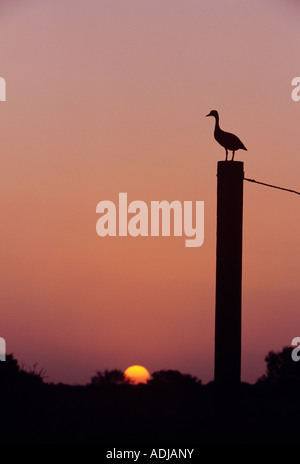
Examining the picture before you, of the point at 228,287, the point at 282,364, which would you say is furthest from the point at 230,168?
the point at 282,364

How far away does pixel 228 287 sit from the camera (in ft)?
32.1

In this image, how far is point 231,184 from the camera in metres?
10.0

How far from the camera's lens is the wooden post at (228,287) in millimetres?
9648

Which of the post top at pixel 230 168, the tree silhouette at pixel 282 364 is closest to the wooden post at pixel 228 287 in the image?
the post top at pixel 230 168

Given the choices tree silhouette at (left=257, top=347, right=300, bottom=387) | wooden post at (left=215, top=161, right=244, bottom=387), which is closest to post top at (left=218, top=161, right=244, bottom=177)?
wooden post at (left=215, top=161, right=244, bottom=387)

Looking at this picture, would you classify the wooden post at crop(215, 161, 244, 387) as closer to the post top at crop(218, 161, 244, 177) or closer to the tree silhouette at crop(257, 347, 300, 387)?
the post top at crop(218, 161, 244, 177)

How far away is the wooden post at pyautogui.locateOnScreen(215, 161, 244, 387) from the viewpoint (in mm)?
9648

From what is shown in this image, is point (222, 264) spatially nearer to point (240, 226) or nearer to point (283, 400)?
point (240, 226)

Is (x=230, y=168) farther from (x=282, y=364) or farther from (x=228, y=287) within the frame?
(x=282, y=364)

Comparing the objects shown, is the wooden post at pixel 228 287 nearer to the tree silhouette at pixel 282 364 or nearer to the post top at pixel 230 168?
the post top at pixel 230 168

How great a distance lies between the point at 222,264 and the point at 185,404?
571cm

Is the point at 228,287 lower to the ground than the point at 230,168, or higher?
lower
